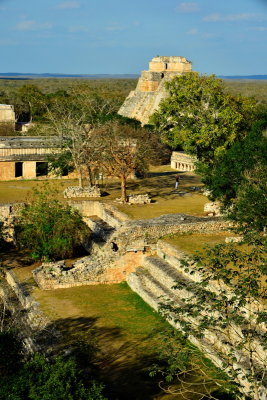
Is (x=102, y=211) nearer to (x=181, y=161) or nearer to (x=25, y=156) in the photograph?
(x=25, y=156)

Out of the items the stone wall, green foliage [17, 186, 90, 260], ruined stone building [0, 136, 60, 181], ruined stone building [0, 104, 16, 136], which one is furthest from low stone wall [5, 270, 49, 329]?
ruined stone building [0, 104, 16, 136]

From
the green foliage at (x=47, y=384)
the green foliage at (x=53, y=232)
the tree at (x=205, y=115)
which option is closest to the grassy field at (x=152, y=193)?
the green foliage at (x=53, y=232)

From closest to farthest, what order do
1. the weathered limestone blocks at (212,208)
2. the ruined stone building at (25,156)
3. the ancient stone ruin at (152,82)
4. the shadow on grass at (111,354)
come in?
the shadow on grass at (111,354), the weathered limestone blocks at (212,208), the ruined stone building at (25,156), the ancient stone ruin at (152,82)

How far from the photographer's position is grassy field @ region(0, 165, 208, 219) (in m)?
22.9

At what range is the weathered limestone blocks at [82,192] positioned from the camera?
83.2 ft

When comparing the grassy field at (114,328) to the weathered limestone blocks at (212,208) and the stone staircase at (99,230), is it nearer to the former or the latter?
the stone staircase at (99,230)

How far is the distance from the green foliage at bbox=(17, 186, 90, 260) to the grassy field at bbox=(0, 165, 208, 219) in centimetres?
172

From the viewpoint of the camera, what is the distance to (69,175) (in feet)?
98.9

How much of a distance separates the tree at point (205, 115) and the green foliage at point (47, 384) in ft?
58.2

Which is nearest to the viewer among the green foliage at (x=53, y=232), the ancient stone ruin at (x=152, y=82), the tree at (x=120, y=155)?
the green foliage at (x=53, y=232)

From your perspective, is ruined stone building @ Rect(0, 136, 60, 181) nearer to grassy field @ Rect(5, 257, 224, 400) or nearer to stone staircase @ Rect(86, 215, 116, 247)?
stone staircase @ Rect(86, 215, 116, 247)

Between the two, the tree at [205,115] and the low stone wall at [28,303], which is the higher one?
the tree at [205,115]

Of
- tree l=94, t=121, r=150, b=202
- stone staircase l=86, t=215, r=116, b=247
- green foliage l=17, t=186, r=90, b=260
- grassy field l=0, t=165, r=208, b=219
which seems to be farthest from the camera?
tree l=94, t=121, r=150, b=202

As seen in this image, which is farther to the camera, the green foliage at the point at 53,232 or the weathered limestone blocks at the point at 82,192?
the weathered limestone blocks at the point at 82,192
